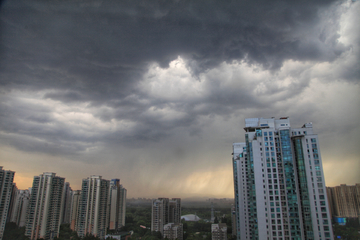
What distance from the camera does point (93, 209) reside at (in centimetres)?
1691

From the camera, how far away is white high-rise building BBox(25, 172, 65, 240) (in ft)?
48.0

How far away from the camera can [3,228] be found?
1271 cm

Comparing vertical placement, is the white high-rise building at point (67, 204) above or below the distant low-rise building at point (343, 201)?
below

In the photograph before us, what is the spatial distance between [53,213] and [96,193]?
3.26 meters

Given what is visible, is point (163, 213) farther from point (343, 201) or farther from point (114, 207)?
point (343, 201)

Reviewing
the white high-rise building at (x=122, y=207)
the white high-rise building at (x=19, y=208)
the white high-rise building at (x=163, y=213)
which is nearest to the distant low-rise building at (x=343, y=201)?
the white high-rise building at (x=163, y=213)

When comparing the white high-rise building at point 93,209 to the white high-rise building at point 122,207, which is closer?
the white high-rise building at point 93,209

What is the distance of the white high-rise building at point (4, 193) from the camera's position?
40.9 ft

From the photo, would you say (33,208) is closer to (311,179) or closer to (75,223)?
(75,223)

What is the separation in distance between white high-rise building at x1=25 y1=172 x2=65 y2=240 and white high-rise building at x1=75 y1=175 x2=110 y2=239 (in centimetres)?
170

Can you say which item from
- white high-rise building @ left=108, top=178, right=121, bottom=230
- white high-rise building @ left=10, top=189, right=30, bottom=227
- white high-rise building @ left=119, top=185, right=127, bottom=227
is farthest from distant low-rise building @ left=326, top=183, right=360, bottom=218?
white high-rise building @ left=10, top=189, right=30, bottom=227

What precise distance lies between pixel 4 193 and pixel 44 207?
3.17 metres

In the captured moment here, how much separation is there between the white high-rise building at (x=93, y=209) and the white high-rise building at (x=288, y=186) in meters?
13.1

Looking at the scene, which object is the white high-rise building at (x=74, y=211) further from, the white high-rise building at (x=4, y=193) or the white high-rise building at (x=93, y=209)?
the white high-rise building at (x=4, y=193)
